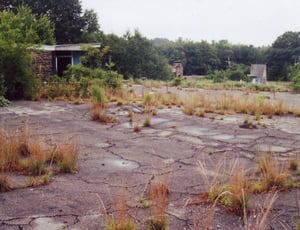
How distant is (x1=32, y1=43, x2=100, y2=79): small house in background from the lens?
17.0 metres

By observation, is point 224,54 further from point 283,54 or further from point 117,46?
point 117,46

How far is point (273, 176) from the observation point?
434 centimetres

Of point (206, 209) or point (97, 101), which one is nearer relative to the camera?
point (206, 209)

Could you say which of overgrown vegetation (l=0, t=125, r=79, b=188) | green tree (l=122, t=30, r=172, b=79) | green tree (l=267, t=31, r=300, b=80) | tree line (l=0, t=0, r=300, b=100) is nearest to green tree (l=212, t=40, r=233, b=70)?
tree line (l=0, t=0, r=300, b=100)

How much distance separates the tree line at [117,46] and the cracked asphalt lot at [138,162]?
369cm

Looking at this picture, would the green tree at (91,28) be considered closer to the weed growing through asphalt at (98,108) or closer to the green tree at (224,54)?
the weed growing through asphalt at (98,108)

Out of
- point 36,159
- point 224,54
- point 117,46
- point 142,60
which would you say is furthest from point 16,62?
point 224,54

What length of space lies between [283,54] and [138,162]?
173 ft

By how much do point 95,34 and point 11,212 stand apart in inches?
1359

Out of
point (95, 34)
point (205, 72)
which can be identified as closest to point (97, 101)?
point (95, 34)

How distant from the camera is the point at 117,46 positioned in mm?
36250

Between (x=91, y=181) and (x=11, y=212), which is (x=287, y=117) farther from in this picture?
(x=11, y=212)

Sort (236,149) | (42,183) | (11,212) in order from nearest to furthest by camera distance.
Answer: (11,212) < (42,183) < (236,149)

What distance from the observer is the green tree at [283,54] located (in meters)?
51.9
